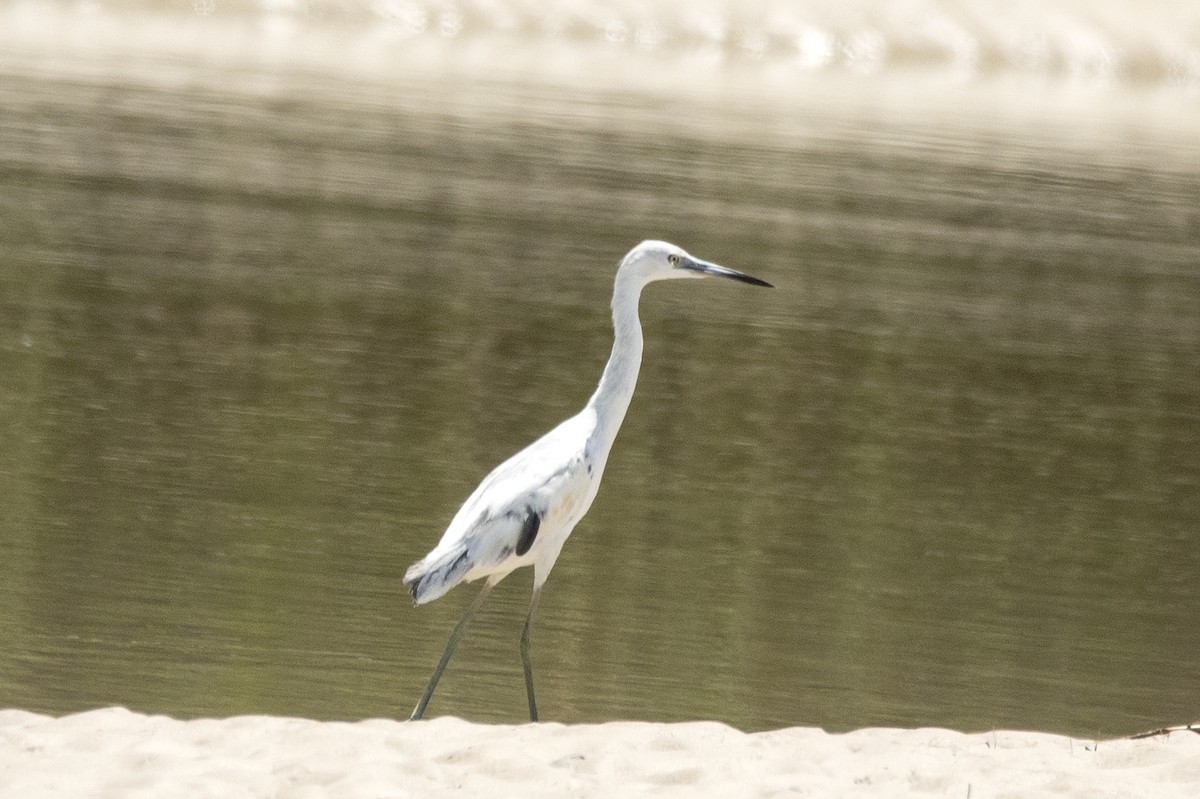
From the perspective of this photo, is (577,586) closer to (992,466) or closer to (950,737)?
(950,737)

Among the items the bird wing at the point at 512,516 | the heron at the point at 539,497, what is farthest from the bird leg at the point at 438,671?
the bird wing at the point at 512,516

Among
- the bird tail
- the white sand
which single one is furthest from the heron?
the white sand

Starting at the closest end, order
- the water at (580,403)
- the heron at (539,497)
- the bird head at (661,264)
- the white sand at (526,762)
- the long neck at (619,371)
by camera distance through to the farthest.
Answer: the white sand at (526,762)
the heron at (539,497)
the long neck at (619,371)
the bird head at (661,264)
the water at (580,403)

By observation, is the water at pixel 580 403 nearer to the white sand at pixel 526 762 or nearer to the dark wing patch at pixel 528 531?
the dark wing patch at pixel 528 531

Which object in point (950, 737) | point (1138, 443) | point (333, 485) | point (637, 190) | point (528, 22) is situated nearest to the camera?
point (950, 737)

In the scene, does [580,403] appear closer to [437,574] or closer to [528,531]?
[528,531]

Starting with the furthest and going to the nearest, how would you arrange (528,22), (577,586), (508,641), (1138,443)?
(528,22)
(1138,443)
(577,586)
(508,641)

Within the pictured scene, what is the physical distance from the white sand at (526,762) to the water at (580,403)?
1164 mm

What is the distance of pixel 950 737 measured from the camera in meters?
7.23

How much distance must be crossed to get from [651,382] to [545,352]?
104 centimetres

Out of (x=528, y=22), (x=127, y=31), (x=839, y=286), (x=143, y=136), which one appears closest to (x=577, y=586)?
(x=839, y=286)

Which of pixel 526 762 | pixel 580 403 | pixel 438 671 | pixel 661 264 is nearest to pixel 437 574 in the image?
pixel 438 671

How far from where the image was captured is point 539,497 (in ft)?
24.7

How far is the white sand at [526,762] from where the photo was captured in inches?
235
